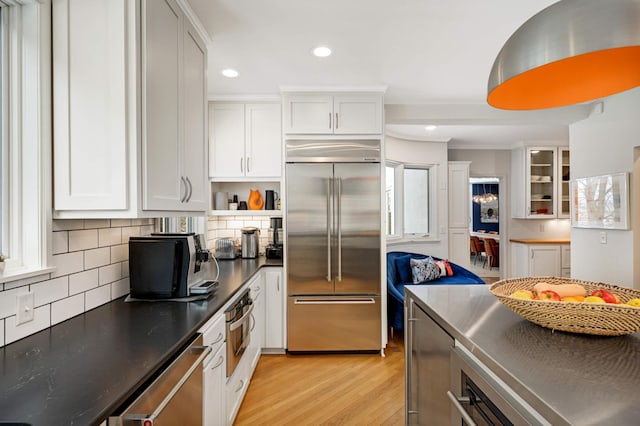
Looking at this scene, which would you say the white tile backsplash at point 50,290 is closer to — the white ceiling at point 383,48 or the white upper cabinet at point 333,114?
the white ceiling at point 383,48

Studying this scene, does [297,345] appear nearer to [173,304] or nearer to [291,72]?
[173,304]

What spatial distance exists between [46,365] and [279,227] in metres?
2.73

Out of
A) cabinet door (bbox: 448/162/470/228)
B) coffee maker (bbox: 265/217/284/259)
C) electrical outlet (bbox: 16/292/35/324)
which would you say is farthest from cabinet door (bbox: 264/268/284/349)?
cabinet door (bbox: 448/162/470/228)

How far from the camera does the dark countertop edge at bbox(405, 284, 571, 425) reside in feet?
2.35

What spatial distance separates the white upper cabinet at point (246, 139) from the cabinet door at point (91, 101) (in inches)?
80.7

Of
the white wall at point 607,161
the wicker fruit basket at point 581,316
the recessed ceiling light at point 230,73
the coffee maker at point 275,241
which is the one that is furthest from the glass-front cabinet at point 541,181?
the wicker fruit basket at point 581,316

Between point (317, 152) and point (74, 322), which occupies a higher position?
point (317, 152)

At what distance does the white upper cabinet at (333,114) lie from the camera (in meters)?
3.28

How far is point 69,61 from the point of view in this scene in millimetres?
1454

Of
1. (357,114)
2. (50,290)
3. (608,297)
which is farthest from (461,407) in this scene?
(357,114)

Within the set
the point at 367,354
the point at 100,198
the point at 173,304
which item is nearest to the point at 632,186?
the point at 367,354

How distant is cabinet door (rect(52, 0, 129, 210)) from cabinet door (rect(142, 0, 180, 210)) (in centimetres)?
9

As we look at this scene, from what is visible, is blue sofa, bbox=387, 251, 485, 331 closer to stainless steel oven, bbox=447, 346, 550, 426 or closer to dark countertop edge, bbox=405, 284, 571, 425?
dark countertop edge, bbox=405, 284, 571, 425

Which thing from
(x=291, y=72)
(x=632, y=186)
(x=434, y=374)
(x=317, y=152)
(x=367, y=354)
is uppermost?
(x=291, y=72)
